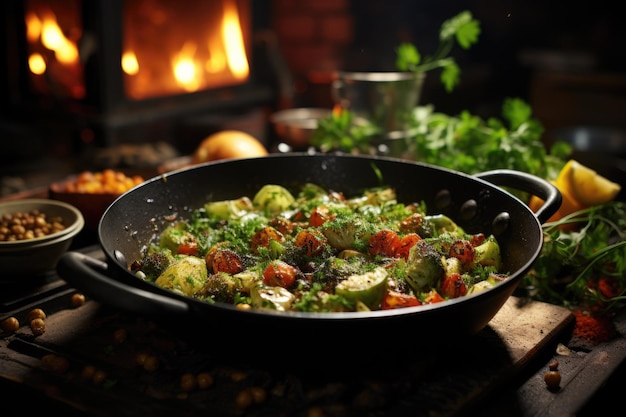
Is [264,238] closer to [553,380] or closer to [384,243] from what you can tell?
[384,243]

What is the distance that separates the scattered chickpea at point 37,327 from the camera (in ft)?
5.36

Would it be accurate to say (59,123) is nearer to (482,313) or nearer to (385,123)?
(385,123)

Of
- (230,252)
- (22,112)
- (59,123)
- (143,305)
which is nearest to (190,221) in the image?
(230,252)

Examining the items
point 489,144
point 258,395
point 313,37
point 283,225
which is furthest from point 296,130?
point 313,37

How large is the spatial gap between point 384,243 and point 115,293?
76 centimetres

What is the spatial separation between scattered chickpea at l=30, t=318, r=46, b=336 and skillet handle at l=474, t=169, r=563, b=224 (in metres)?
1.28

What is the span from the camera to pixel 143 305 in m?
1.24

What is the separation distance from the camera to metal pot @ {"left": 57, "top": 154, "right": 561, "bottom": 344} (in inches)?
47.9

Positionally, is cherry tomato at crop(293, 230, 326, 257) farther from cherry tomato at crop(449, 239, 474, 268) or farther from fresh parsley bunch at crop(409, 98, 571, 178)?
fresh parsley bunch at crop(409, 98, 571, 178)

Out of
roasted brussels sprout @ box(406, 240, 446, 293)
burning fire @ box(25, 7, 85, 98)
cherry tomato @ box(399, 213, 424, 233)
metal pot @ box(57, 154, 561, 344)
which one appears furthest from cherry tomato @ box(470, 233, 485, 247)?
burning fire @ box(25, 7, 85, 98)

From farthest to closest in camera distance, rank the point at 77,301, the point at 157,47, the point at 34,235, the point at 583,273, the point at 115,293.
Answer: the point at 157,47, the point at 34,235, the point at 583,273, the point at 77,301, the point at 115,293

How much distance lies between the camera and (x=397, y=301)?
144 centimetres

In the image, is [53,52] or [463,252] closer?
[463,252]

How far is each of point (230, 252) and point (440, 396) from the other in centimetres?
64
